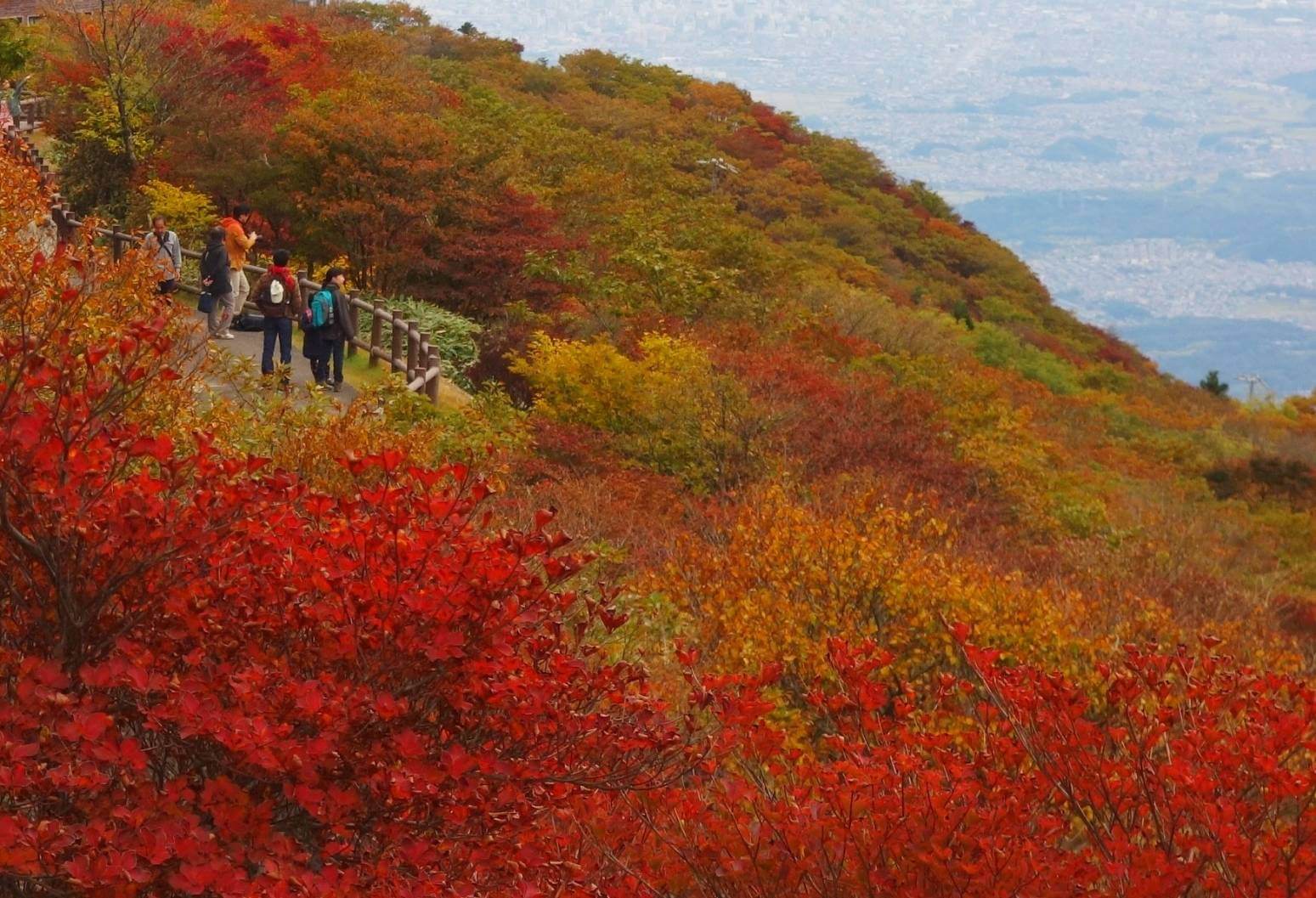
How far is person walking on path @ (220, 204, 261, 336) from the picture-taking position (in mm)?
16625

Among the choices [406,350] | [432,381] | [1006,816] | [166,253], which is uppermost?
[166,253]

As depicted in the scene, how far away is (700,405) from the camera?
60.6 ft

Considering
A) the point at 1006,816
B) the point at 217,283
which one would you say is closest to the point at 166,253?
the point at 217,283

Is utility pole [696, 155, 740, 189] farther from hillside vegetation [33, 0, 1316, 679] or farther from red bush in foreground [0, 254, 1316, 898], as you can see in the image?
red bush in foreground [0, 254, 1316, 898]

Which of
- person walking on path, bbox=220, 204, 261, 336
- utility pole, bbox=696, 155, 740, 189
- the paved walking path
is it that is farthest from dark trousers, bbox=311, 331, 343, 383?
utility pole, bbox=696, 155, 740, 189

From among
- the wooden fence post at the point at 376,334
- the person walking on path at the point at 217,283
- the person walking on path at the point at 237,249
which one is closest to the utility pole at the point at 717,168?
the wooden fence post at the point at 376,334

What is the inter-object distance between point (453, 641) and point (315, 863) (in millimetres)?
1261

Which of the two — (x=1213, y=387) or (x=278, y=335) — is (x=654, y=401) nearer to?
(x=278, y=335)

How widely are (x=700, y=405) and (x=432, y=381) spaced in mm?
3288

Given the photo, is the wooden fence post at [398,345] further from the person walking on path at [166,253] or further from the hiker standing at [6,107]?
the hiker standing at [6,107]

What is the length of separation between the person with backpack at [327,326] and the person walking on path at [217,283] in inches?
41.0

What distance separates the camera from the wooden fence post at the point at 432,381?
700 inches

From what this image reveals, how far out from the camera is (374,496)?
17.1ft

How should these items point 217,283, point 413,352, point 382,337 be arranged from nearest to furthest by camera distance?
1. point 217,283
2. point 413,352
3. point 382,337
